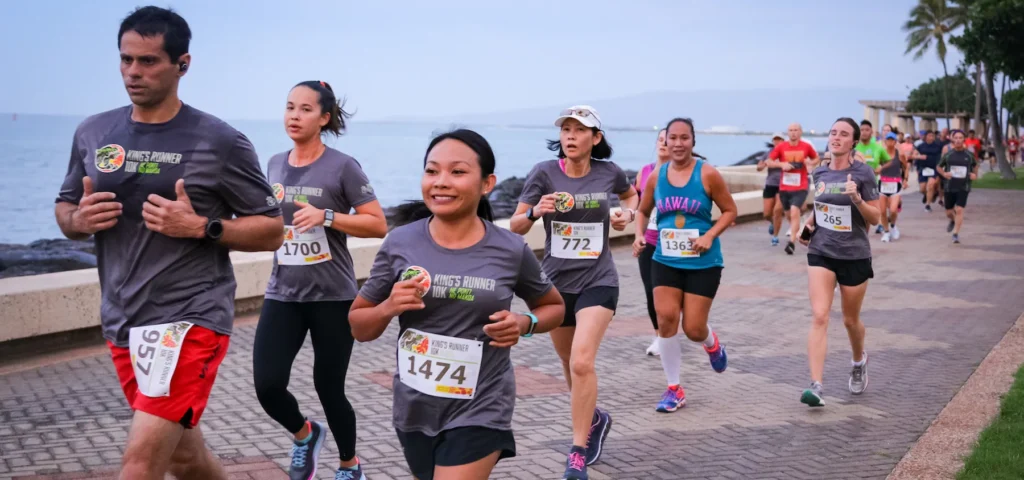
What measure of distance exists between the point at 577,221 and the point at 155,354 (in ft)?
9.87

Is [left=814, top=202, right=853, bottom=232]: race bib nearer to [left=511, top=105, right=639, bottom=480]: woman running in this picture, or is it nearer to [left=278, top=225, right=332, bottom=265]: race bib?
[left=511, top=105, right=639, bottom=480]: woman running

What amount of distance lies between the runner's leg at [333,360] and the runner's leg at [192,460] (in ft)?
3.78

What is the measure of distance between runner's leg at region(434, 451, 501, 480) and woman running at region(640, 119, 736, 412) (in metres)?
3.66

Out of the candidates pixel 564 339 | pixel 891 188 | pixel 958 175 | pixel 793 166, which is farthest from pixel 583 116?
pixel 958 175

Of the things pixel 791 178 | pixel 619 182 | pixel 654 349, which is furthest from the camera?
pixel 791 178

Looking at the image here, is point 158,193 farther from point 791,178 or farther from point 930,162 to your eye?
point 930,162

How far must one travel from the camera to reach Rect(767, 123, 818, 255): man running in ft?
54.7

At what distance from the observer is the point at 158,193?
12.5ft

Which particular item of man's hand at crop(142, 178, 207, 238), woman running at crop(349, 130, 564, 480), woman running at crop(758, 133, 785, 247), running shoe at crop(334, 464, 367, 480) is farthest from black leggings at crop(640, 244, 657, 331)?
woman running at crop(758, 133, 785, 247)

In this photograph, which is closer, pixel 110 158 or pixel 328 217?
pixel 110 158

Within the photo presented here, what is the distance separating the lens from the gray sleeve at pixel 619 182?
6473mm

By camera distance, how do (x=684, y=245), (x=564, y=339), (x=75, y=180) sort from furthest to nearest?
(x=684, y=245)
(x=564, y=339)
(x=75, y=180)

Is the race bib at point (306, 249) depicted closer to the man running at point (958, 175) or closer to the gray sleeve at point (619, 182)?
the gray sleeve at point (619, 182)

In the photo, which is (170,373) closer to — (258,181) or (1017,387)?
(258,181)
